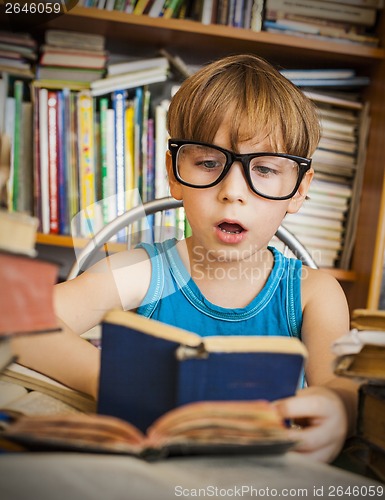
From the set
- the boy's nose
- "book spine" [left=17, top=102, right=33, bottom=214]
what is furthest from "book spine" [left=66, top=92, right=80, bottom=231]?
the boy's nose

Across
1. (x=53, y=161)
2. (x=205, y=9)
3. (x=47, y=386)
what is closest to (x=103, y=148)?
(x=53, y=161)

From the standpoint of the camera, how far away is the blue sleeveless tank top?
3.07 ft

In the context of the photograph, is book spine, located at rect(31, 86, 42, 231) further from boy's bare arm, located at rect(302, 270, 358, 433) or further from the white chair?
boy's bare arm, located at rect(302, 270, 358, 433)

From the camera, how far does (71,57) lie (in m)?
1.72

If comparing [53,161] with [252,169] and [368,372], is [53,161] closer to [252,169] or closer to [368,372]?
[252,169]

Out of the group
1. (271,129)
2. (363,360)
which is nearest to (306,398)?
(363,360)

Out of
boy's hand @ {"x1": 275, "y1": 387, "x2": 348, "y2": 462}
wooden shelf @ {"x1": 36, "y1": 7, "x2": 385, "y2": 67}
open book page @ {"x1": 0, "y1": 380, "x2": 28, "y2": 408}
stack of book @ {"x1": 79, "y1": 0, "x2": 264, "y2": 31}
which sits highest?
stack of book @ {"x1": 79, "y1": 0, "x2": 264, "y2": 31}

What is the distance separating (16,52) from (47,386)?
138cm

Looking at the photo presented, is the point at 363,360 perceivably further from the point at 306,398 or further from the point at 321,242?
the point at 321,242

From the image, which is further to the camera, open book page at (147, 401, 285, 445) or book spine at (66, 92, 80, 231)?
book spine at (66, 92, 80, 231)

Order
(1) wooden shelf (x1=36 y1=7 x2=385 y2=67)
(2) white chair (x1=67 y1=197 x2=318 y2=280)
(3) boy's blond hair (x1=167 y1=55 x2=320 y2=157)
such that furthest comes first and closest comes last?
(1) wooden shelf (x1=36 y1=7 x2=385 y2=67) < (2) white chair (x1=67 y1=197 x2=318 y2=280) < (3) boy's blond hair (x1=167 y1=55 x2=320 y2=157)

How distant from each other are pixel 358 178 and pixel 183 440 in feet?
5.20

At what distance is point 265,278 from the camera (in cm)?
101

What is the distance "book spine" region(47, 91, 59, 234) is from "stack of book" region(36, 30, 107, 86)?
0.07 m
